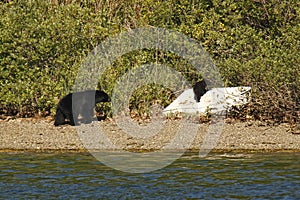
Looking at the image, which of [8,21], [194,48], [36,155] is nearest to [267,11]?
[194,48]

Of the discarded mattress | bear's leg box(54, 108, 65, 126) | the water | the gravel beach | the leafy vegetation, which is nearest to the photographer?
the water

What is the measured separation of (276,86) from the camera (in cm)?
1627

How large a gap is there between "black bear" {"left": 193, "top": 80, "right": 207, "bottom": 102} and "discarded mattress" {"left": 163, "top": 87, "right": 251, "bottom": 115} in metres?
0.10

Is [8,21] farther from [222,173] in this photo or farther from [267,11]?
[222,173]

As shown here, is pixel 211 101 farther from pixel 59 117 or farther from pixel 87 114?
pixel 59 117

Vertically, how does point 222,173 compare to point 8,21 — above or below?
below

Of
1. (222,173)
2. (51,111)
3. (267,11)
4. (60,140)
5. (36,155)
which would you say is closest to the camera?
(222,173)

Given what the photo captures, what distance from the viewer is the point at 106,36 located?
18.4 m

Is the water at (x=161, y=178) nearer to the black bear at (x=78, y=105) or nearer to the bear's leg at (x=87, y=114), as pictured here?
the black bear at (x=78, y=105)

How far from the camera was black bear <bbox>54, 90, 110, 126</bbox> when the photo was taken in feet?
56.5

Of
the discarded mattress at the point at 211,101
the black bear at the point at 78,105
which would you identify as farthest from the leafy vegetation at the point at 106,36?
the black bear at the point at 78,105

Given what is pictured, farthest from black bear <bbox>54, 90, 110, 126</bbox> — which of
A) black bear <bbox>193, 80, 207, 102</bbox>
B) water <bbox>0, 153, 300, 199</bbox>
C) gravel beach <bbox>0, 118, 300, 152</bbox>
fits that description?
water <bbox>0, 153, 300, 199</bbox>

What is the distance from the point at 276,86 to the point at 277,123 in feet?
2.69

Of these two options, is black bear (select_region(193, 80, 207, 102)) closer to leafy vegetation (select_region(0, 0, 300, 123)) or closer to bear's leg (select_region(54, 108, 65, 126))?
leafy vegetation (select_region(0, 0, 300, 123))
